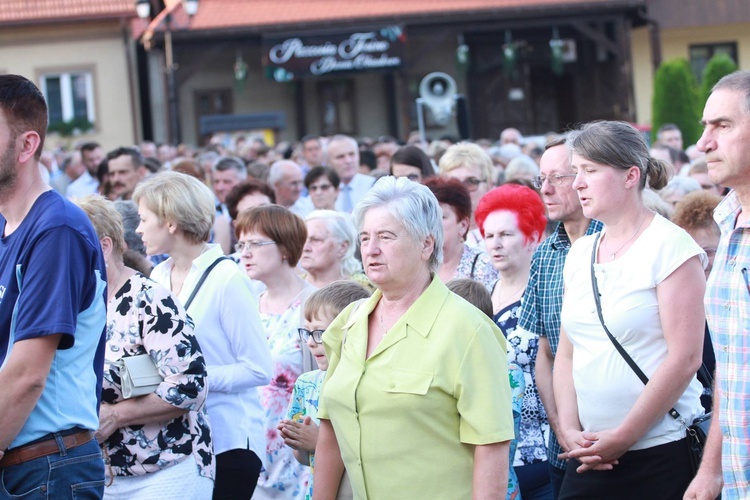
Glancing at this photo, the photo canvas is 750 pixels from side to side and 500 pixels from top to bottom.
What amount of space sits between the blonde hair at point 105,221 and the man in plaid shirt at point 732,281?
236 cm

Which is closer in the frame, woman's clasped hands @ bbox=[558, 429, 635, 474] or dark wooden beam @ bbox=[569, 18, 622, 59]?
woman's clasped hands @ bbox=[558, 429, 635, 474]

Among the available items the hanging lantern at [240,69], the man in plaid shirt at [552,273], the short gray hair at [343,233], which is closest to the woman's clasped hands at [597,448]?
the man in plaid shirt at [552,273]

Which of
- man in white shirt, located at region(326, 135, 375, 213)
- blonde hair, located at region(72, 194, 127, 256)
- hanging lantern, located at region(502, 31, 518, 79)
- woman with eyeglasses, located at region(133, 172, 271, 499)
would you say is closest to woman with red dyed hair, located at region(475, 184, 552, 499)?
woman with eyeglasses, located at region(133, 172, 271, 499)

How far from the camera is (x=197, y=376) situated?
13.9 ft

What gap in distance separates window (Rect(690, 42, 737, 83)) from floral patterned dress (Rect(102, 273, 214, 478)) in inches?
1226

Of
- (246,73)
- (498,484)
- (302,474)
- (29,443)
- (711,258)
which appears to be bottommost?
(302,474)

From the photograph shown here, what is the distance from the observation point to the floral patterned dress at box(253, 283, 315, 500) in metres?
5.31

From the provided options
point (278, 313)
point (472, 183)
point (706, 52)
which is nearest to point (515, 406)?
point (278, 313)

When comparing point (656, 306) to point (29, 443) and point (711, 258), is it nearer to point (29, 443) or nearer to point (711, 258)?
point (711, 258)

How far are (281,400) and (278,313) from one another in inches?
19.8

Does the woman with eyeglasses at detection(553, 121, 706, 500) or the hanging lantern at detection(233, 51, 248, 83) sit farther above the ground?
the hanging lantern at detection(233, 51, 248, 83)

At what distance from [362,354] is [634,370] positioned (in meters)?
1.02

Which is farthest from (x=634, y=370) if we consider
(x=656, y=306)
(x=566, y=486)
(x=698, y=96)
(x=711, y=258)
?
(x=698, y=96)

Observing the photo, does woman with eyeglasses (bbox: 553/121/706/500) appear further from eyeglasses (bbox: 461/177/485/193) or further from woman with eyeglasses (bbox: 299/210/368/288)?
eyeglasses (bbox: 461/177/485/193)
